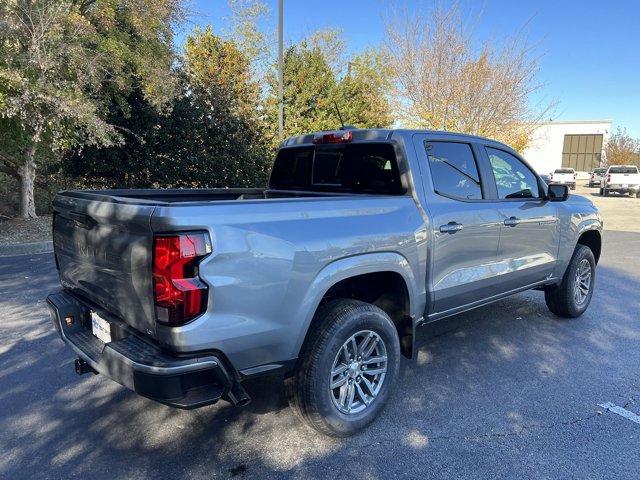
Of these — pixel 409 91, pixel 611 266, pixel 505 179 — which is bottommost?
pixel 611 266

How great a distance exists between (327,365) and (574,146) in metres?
69.9

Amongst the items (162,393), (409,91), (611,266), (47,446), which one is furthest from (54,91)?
(409,91)

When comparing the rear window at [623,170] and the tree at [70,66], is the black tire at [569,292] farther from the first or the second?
the rear window at [623,170]

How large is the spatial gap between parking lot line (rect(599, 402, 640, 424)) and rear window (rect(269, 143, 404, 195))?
2134 millimetres

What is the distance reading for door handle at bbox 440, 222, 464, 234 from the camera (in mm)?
3445

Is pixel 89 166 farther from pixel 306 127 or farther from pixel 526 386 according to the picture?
pixel 526 386

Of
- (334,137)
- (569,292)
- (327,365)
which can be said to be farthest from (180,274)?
(569,292)

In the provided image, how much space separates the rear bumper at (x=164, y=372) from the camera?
2234mm

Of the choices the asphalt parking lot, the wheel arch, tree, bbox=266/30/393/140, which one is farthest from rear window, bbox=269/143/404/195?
tree, bbox=266/30/393/140

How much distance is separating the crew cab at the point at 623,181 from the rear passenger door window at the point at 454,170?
2908 cm

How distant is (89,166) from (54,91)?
3974 mm

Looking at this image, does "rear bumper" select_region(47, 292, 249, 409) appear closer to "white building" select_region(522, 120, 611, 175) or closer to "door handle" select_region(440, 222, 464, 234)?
"door handle" select_region(440, 222, 464, 234)

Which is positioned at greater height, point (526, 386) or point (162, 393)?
point (162, 393)

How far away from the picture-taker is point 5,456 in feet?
8.96
